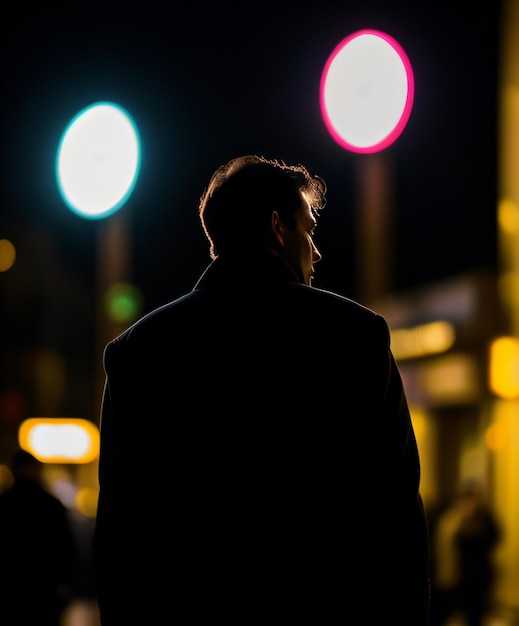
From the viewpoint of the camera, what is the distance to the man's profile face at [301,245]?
2.45 meters

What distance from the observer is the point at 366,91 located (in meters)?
8.88

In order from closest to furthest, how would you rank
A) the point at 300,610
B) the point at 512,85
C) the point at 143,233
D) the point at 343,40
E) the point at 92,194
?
the point at 300,610 → the point at 343,40 → the point at 92,194 → the point at 512,85 → the point at 143,233

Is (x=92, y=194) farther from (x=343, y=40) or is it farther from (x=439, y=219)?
(x=439, y=219)

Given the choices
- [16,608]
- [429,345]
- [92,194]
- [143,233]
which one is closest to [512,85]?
[92,194]

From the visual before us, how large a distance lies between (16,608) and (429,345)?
47.3 ft

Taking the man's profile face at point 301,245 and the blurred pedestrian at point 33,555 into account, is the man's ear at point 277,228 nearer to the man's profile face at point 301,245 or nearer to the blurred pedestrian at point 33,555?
the man's profile face at point 301,245

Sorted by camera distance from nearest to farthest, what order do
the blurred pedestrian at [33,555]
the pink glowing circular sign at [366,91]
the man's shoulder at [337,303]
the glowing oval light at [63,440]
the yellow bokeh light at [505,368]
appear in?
the man's shoulder at [337,303], the blurred pedestrian at [33,555], the pink glowing circular sign at [366,91], the yellow bokeh light at [505,368], the glowing oval light at [63,440]

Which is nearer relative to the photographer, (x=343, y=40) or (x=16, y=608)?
(x=16, y=608)

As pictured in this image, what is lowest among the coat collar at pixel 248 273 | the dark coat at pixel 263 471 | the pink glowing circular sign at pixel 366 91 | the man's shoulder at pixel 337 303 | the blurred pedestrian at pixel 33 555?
the blurred pedestrian at pixel 33 555

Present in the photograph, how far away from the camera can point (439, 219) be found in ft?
69.7

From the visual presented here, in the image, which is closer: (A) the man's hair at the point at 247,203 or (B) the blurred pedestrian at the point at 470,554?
(A) the man's hair at the point at 247,203

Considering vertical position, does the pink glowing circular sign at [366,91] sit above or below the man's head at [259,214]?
above

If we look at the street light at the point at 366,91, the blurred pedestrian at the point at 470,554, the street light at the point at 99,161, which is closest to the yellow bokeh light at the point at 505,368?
the blurred pedestrian at the point at 470,554

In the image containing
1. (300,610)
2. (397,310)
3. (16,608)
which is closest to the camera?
(300,610)
